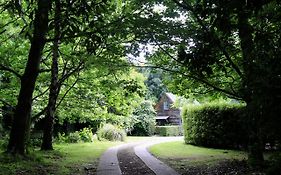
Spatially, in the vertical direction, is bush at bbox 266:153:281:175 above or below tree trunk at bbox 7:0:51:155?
below

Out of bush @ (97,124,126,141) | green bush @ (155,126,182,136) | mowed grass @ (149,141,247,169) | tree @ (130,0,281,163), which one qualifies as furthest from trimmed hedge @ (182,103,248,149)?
green bush @ (155,126,182,136)

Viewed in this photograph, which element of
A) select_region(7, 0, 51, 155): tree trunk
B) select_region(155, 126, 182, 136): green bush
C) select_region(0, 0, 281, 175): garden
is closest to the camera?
select_region(0, 0, 281, 175): garden

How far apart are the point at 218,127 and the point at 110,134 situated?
1559cm

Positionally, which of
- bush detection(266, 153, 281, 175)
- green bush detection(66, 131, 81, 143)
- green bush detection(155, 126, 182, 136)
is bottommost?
bush detection(266, 153, 281, 175)

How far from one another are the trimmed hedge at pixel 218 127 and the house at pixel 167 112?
39.5 meters

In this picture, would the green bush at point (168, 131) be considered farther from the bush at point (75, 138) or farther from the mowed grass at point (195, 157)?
the mowed grass at point (195, 157)

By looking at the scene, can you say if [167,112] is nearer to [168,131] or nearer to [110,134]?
[168,131]

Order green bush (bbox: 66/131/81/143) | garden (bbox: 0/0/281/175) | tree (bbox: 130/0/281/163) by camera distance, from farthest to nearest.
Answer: green bush (bbox: 66/131/81/143) → garden (bbox: 0/0/281/175) → tree (bbox: 130/0/281/163)

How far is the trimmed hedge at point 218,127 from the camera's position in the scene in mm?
21234

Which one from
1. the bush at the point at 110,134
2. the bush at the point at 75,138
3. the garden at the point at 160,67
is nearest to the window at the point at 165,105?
the bush at the point at 110,134

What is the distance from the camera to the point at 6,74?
19.7 meters

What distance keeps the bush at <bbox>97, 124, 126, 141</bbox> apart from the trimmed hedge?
39.2 feet

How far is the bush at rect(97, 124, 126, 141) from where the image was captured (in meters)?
35.0

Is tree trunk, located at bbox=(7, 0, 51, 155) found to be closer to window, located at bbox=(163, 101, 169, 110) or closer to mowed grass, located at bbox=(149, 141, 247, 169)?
mowed grass, located at bbox=(149, 141, 247, 169)
